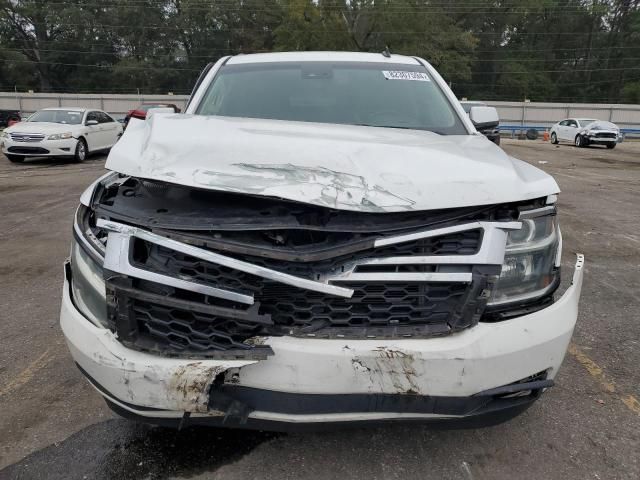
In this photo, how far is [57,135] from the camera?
1327 cm

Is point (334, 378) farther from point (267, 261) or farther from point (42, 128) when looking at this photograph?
point (42, 128)

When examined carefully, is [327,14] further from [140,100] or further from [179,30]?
[179,30]

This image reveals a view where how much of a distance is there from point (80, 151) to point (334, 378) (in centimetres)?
1414

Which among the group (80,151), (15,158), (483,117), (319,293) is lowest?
(15,158)

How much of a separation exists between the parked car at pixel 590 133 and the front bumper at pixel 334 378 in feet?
86.7

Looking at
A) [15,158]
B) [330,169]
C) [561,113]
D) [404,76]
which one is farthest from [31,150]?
[561,113]

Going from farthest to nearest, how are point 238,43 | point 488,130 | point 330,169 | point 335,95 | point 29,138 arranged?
point 238,43, point 29,138, point 488,130, point 335,95, point 330,169

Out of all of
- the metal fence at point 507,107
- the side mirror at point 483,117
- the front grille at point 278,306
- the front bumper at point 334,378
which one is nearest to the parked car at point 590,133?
the metal fence at point 507,107

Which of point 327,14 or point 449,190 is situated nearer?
point 449,190

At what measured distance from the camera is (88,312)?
6.58 ft

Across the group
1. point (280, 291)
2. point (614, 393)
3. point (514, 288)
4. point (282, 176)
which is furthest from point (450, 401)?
point (614, 393)

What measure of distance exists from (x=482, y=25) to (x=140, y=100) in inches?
1704

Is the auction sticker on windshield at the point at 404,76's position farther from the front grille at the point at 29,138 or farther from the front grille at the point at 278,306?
the front grille at the point at 29,138

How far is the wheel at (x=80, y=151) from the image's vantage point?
13.8 metres
